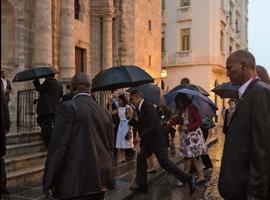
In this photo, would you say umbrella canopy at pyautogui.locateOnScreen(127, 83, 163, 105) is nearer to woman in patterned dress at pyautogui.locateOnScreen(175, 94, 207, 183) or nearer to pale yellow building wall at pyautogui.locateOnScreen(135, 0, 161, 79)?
woman in patterned dress at pyautogui.locateOnScreen(175, 94, 207, 183)

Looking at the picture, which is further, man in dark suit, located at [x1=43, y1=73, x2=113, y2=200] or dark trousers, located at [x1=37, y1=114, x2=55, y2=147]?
dark trousers, located at [x1=37, y1=114, x2=55, y2=147]

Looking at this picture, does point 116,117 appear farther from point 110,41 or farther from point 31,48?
point 110,41

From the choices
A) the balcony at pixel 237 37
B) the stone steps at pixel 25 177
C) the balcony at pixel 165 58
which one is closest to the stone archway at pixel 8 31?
the stone steps at pixel 25 177

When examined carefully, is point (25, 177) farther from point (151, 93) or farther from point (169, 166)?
point (151, 93)

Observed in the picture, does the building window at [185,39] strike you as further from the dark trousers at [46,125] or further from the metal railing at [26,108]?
the dark trousers at [46,125]

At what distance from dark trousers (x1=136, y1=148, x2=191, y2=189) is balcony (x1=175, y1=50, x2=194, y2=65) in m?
31.9

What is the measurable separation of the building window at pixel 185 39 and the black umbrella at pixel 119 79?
3101 cm

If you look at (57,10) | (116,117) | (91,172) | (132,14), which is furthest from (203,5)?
(91,172)

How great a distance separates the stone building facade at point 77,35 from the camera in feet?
53.7

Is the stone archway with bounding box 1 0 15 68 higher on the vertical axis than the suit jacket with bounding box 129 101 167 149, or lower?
higher

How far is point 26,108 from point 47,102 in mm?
4923

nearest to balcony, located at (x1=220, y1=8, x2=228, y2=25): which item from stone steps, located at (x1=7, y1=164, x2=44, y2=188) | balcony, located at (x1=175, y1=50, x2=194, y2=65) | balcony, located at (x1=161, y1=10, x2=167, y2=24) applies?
balcony, located at (x1=175, y1=50, x2=194, y2=65)

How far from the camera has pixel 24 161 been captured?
9852mm

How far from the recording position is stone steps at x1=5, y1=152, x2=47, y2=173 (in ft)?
30.7
